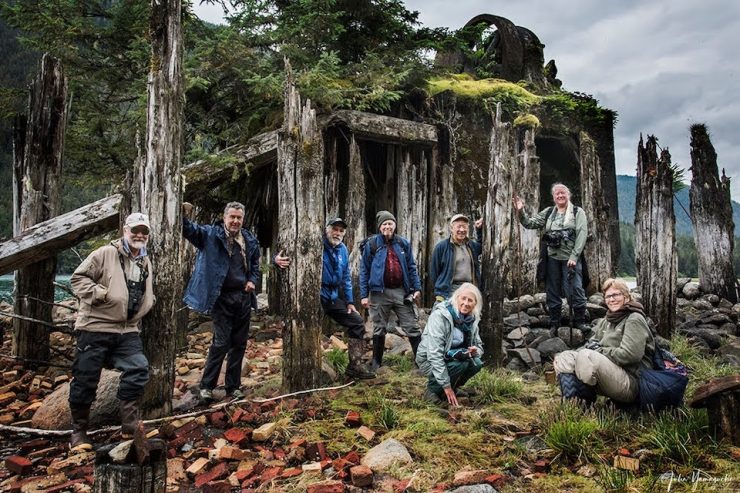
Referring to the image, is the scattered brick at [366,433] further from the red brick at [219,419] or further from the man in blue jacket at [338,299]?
the man in blue jacket at [338,299]

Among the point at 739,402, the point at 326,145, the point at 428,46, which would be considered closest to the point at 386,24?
the point at 428,46

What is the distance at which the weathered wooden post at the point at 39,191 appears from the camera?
21.9 feet

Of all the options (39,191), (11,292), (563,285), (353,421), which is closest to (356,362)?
(353,421)

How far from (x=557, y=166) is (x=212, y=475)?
34.1ft

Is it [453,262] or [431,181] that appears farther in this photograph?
[431,181]

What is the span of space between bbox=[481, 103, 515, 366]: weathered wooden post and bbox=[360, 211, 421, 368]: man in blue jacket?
37.9 inches

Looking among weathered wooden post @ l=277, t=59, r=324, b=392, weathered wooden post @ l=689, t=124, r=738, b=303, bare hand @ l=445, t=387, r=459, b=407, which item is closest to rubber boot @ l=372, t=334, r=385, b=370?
weathered wooden post @ l=277, t=59, r=324, b=392

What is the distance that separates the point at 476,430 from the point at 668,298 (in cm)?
554

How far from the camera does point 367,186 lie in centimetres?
1019

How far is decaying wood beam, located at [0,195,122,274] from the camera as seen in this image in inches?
240

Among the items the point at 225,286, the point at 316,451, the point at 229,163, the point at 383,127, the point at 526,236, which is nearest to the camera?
the point at 316,451

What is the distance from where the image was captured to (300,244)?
5160 millimetres

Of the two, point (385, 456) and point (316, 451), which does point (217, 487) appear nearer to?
point (316, 451)

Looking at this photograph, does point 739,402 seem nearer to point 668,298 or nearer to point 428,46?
point 668,298
